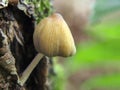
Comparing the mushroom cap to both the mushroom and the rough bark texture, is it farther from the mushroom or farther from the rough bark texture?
the rough bark texture

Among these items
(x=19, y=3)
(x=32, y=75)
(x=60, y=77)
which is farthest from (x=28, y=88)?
(x=60, y=77)

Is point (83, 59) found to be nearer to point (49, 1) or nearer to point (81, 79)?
point (49, 1)

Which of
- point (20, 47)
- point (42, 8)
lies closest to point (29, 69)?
point (20, 47)

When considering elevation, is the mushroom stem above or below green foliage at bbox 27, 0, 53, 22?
below

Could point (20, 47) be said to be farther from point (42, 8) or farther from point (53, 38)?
point (42, 8)

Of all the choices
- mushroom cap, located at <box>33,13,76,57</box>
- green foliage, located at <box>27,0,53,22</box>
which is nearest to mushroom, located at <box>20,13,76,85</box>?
mushroom cap, located at <box>33,13,76,57</box>

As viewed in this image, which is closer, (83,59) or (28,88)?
(28,88)

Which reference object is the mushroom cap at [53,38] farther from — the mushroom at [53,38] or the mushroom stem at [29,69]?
the mushroom stem at [29,69]

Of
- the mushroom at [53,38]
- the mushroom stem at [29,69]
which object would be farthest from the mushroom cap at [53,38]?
the mushroom stem at [29,69]
